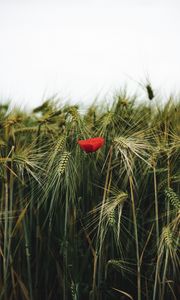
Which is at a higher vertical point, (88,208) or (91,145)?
(91,145)

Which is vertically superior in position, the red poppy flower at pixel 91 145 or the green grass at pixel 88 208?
the red poppy flower at pixel 91 145

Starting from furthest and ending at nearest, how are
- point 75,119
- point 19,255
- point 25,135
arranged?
point 25,135, point 19,255, point 75,119

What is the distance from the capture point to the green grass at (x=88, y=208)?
6.99ft

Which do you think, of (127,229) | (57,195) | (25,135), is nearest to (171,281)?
(127,229)

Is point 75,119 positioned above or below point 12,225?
above

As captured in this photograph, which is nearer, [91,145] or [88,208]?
[91,145]

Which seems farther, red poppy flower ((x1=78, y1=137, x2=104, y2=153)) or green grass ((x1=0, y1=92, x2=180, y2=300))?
green grass ((x1=0, y1=92, x2=180, y2=300))

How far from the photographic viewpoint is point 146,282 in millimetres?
2148

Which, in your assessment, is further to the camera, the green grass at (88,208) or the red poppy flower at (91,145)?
the green grass at (88,208)

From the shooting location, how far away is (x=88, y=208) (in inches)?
88.8

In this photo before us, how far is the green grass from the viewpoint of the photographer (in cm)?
213

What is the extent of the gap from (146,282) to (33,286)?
521mm

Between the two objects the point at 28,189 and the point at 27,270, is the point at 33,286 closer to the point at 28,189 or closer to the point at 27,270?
the point at 27,270

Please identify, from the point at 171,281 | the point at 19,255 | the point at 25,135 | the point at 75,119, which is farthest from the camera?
the point at 25,135
